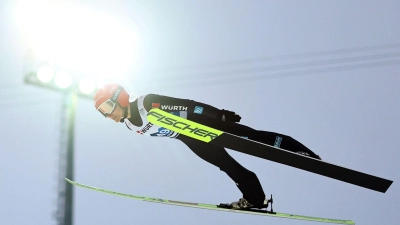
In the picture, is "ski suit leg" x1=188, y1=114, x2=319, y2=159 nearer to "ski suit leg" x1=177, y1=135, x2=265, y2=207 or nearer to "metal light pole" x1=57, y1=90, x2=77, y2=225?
"ski suit leg" x1=177, y1=135, x2=265, y2=207

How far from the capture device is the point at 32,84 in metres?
14.0

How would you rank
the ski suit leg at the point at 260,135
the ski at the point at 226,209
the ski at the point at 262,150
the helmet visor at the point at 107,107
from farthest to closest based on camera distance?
the ski at the point at 226,209 → the helmet visor at the point at 107,107 → the ski suit leg at the point at 260,135 → the ski at the point at 262,150

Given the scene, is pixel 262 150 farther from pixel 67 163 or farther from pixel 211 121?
pixel 67 163

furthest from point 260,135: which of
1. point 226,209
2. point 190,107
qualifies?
point 226,209

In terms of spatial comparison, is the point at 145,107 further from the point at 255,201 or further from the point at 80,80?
the point at 80,80

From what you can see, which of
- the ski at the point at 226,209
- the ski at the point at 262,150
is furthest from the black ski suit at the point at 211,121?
the ski at the point at 226,209

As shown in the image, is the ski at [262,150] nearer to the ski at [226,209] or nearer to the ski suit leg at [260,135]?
the ski suit leg at [260,135]

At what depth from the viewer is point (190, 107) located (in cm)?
869

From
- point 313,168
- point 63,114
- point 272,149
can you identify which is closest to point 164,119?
point 272,149

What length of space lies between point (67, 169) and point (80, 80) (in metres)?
3.29

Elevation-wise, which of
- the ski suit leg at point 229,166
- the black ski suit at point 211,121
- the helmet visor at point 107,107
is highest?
the helmet visor at point 107,107

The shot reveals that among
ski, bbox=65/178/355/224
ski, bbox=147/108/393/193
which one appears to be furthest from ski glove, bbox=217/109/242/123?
ski, bbox=65/178/355/224

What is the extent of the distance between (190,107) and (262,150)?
1.08 metres

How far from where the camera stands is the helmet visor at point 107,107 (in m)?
8.95
